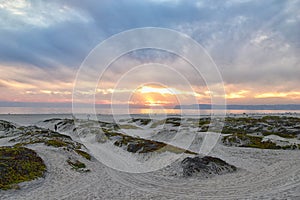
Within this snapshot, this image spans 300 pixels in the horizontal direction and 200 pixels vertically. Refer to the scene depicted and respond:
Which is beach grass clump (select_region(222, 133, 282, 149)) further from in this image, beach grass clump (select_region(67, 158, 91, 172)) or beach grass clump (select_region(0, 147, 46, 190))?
beach grass clump (select_region(0, 147, 46, 190))

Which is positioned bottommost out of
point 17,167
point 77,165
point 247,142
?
point 77,165

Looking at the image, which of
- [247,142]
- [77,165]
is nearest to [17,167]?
[77,165]

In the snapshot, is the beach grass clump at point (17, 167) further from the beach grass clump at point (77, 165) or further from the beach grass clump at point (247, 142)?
the beach grass clump at point (247, 142)

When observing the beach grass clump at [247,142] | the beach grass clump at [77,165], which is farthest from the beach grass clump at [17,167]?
the beach grass clump at [247,142]

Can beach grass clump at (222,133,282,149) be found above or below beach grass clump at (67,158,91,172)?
above

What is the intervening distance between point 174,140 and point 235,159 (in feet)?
63.7

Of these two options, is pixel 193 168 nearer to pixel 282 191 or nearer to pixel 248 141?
pixel 282 191

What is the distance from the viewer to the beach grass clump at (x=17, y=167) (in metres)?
17.9

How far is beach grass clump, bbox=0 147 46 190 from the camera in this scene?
1794 cm

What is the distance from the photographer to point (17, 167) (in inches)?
801

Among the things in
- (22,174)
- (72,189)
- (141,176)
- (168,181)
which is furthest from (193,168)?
(22,174)

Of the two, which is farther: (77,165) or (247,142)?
(247,142)

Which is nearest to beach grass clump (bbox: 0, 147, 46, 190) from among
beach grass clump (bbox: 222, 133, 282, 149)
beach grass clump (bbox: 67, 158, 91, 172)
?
beach grass clump (bbox: 67, 158, 91, 172)

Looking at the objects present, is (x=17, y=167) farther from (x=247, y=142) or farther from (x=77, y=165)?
(x=247, y=142)
